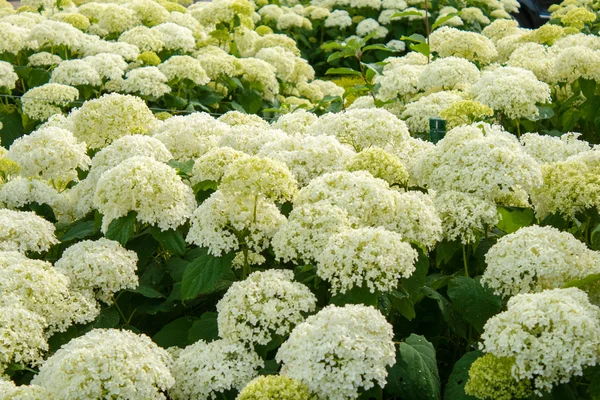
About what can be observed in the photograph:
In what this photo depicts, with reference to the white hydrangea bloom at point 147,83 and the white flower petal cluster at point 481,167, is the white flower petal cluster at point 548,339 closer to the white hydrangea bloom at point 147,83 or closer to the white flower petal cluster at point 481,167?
the white flower petal cluster at point 481,167

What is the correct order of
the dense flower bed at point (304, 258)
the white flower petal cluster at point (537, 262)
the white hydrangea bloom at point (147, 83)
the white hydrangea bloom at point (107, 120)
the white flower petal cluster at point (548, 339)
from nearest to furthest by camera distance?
the white flower petal cluster at point (548, 339), the dense flower bed at point (304, 258), the white flower petal cluster at point (537, 262), the white hydrangea bloom at point (107, 120), the white hydrangea bloom at point (147, 83)

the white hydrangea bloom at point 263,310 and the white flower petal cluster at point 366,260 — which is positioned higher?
the white flower petal cluster at point 366,260

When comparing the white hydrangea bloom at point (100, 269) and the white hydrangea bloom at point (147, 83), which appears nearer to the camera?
the white hydrangea bloom at point (100, 269)

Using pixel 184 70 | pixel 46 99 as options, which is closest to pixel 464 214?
pixel 46 99

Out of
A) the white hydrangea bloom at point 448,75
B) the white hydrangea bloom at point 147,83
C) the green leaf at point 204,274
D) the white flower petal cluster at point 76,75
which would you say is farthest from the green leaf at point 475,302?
the white flower petal cluster at point 76,75

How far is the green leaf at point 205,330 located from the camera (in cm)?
312

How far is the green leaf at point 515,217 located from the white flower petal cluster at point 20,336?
1955mm

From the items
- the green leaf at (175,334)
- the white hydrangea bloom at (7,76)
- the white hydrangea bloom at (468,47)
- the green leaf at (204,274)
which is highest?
the green leaf at (204,274)

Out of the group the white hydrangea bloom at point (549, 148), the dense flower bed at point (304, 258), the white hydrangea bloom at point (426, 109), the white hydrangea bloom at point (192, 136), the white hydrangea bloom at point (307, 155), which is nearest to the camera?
the dense flower bed at point (304, 258)

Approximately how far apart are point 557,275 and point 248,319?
1117 mm

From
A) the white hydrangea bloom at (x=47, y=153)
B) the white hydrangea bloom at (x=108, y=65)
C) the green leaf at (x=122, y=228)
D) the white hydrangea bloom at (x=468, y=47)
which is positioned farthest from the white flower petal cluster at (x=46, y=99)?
the green leaf at (x=122, y=228)

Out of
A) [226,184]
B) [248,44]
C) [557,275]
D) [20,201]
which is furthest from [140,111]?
[248,44]

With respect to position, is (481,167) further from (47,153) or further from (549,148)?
(47,153)

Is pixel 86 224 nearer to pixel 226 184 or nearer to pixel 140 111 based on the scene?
pixel 140 111
